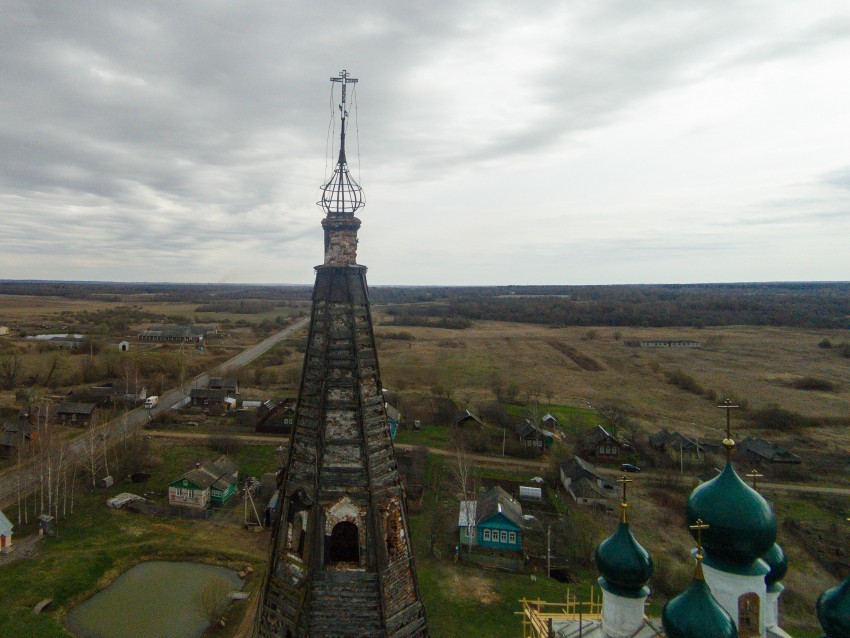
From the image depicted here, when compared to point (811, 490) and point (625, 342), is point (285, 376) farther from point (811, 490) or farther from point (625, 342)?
point (625, 342)

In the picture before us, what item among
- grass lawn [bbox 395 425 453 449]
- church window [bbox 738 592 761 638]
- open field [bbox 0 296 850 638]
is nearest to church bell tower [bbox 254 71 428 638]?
church window [bbox 738 592 761 638]

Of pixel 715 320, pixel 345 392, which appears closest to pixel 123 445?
pixel 345 392

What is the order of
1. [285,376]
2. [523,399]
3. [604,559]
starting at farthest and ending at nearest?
1. [285,376]
2. [523,399]
3. [604,559]

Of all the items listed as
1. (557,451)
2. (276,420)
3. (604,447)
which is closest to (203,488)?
(276,420)

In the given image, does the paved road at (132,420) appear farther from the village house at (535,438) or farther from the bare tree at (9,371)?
the village house at (535,438)

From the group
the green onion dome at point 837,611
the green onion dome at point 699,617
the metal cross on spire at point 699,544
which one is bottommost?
the green onion dome at point 699,617

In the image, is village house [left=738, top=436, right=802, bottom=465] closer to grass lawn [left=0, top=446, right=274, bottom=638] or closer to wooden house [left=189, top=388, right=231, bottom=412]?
grass lawn [left=0, top=446, right=274, bottom=638]

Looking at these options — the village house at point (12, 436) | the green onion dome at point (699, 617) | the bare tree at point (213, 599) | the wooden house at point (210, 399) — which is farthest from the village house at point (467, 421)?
the green onion dome at point (699, 617)

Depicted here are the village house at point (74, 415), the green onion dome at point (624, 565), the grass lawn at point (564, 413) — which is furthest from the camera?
the grass lawn at point (564, 413)
